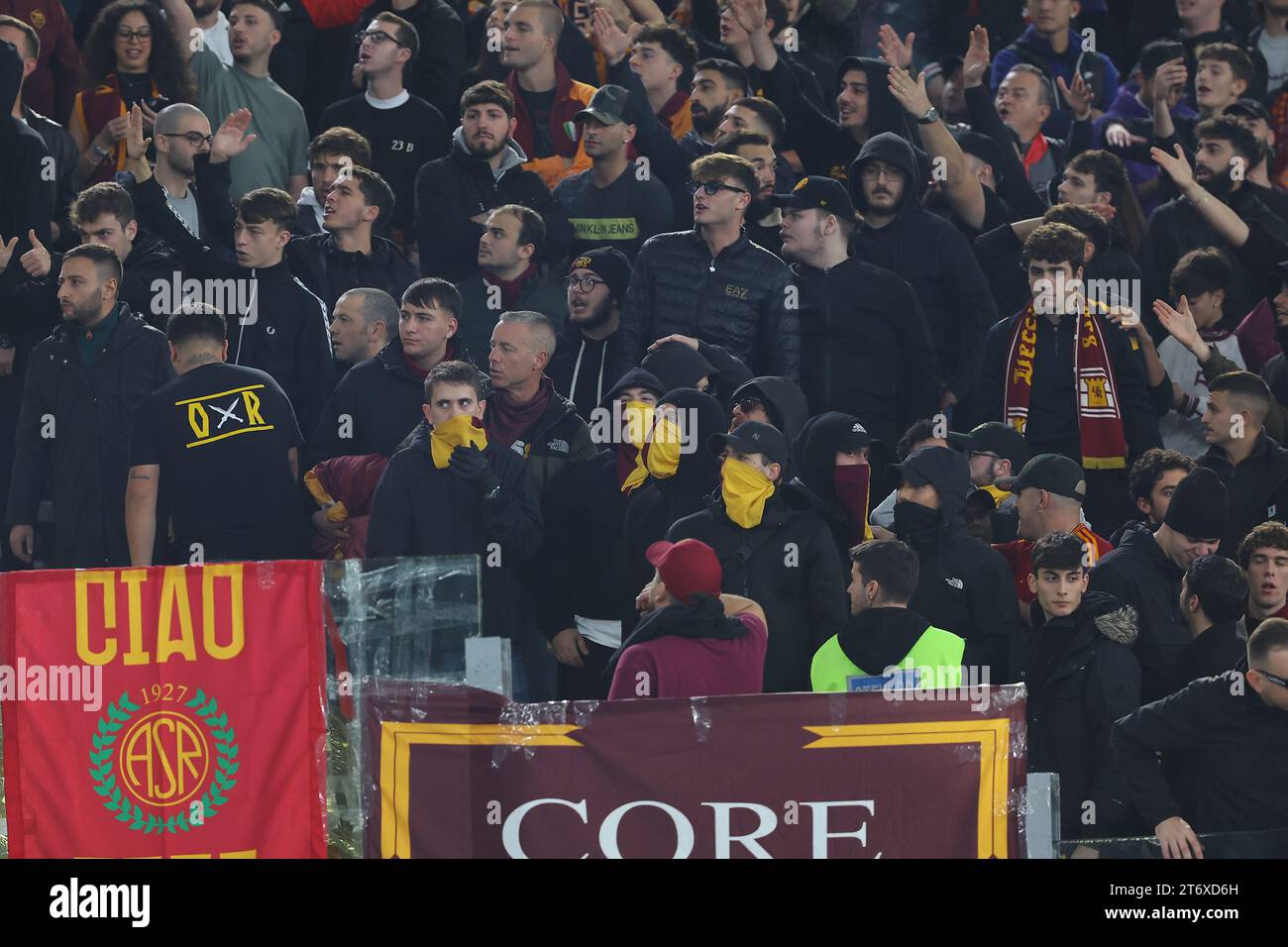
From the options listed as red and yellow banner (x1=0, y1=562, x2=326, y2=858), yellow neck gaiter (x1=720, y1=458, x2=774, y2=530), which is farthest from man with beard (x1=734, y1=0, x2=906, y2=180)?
red and yellow banner (x1=0, y1=562, x2=326, y2=858)

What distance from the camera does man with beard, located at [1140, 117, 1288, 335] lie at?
1169cm

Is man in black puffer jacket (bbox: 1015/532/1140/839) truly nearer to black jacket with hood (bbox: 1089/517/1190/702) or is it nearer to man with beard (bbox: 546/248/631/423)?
black jacket with hood (bbox: 1089/517/1190/702)

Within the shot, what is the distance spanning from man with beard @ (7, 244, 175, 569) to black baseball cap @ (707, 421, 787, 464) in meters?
2.80

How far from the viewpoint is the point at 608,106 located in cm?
1163

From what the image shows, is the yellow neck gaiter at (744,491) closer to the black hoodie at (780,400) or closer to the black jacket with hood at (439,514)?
the black hoodie at (780,400)

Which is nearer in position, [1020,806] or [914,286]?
[1020,806]

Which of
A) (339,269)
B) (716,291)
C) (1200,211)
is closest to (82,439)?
(339,269)

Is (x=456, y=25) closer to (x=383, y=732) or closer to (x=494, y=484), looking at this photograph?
(x=494, y=484)

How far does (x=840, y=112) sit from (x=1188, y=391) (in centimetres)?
263

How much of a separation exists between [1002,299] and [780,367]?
5.74 feet

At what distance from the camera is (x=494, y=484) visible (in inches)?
360

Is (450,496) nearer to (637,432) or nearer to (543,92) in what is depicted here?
(637,432)
